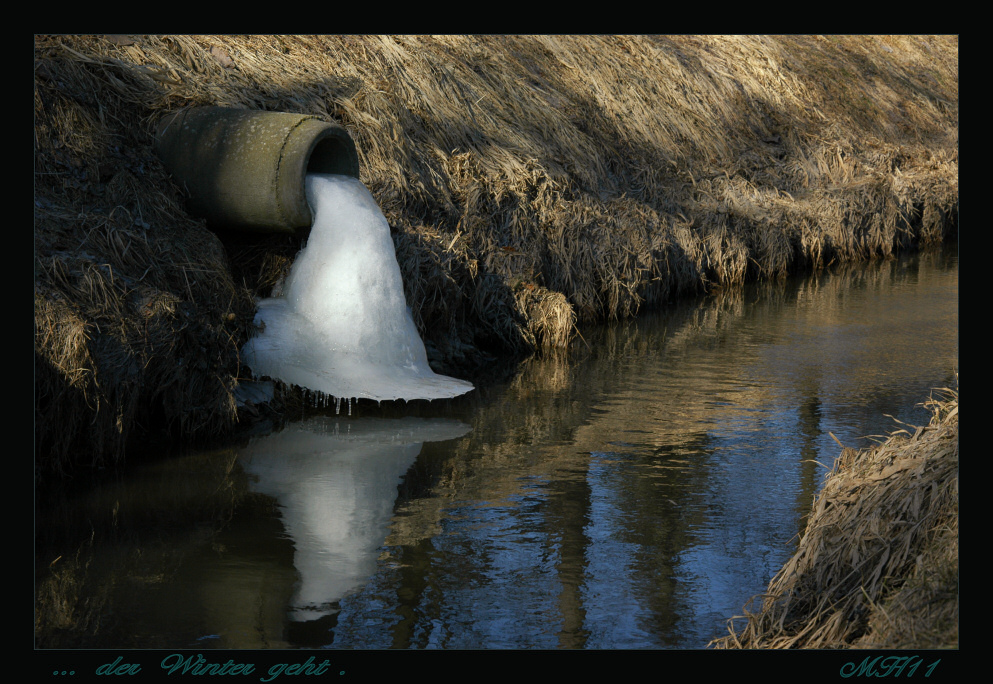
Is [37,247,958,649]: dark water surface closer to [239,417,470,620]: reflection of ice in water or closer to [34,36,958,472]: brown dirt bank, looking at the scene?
[239,417,470,620]: reflection of ice in water

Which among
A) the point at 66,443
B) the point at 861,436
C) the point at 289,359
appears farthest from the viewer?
the point at 289,359

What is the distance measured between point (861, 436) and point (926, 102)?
18.4 m

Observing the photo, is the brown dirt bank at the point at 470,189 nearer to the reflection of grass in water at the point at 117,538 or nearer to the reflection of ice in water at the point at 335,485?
the reflection of grass in water at the point at 117,538

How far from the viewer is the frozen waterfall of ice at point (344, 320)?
8.21 m

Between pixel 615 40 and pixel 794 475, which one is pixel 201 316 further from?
pixel 615 40

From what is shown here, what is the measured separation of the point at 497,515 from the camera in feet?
20.2

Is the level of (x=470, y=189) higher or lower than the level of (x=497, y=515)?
higher

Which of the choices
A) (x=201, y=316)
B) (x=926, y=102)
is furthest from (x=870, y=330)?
(x=926, y=102)

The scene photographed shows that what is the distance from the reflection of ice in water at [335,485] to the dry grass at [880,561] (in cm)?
199

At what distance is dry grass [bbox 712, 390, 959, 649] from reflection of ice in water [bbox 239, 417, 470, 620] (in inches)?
78.2

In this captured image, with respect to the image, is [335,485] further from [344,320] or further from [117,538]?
[344,320]

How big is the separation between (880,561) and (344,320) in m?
5.45

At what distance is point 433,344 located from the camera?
9859mm

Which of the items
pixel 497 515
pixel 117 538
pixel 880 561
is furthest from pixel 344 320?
pixel 880 561
